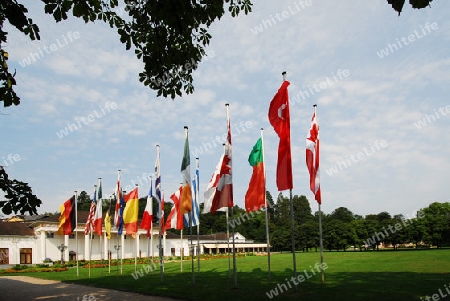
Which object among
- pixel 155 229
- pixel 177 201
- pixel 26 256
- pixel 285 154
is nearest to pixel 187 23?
pixel 285 154

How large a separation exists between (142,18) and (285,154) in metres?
7.43

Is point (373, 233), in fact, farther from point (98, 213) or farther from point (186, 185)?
point (186, 185)

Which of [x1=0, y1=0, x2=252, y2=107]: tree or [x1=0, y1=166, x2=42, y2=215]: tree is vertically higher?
[x1=0, y1=0, x2=252, y2=107]: tree

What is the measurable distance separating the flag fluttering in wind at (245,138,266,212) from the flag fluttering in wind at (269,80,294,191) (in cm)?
338

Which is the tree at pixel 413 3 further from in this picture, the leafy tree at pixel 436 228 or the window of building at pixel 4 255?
the leafy tree at pixel 436 228

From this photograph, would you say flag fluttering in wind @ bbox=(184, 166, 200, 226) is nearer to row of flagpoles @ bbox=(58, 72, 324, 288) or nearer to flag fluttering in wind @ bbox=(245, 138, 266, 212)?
row of flagpoles @ bbox=(58, 72, 324, 288)

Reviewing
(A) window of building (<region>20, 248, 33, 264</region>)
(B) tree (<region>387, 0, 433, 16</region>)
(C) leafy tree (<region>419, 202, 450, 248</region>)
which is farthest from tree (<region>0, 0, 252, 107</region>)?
(C) leafy tree (<region>419, 202, 450, 248</region>)

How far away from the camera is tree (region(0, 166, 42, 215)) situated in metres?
7.13

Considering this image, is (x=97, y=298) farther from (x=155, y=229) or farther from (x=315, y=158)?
(x=155, y=229)

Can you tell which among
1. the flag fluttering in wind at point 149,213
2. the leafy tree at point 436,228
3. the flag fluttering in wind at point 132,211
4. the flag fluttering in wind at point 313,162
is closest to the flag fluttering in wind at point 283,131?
the flag fluttering in wind at point 313,162

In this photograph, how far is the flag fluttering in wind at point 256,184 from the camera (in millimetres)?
17484

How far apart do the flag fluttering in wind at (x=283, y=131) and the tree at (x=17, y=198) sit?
8718 mm

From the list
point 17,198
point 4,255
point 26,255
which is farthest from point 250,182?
point 26,255

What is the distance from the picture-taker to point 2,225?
5791 centimetres
